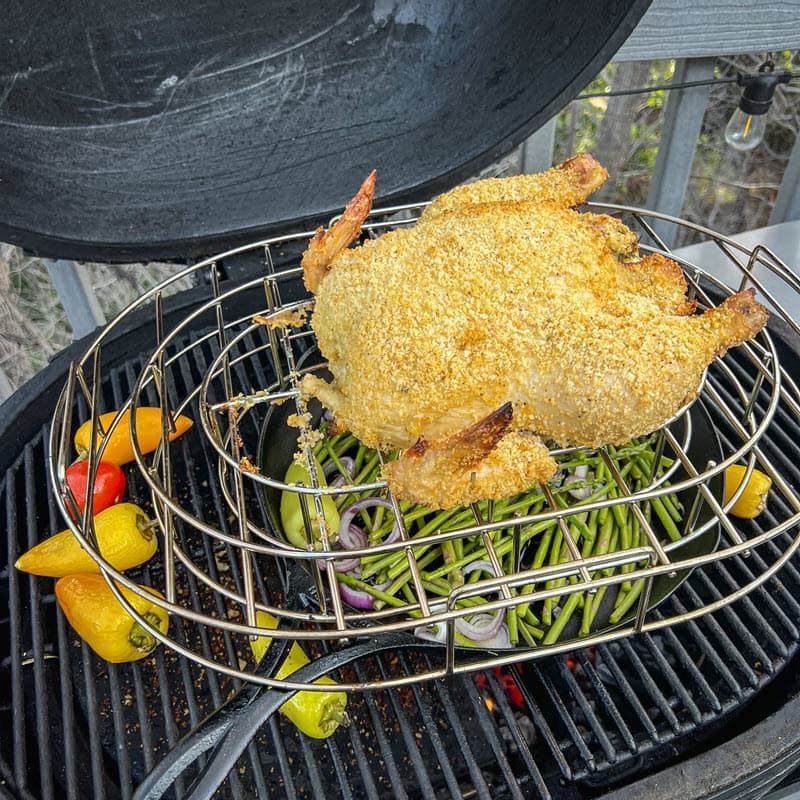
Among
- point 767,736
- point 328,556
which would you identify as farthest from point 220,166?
point 767,736

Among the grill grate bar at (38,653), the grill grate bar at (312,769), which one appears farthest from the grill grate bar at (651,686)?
the grill grate bar at (38,653)

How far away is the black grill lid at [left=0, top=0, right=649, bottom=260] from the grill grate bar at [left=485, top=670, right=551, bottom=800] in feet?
5.13

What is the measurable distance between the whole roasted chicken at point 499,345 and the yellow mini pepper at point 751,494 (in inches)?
22.1

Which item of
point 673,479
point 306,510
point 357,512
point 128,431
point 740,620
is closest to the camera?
point 306,510

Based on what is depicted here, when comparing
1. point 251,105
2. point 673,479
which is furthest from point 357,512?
point 251,105

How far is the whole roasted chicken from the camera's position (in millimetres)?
1403

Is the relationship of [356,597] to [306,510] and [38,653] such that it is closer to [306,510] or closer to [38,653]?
[306,510]

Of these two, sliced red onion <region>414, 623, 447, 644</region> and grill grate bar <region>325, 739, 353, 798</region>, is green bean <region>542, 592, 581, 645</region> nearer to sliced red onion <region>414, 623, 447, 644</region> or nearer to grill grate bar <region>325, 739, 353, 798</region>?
sliced red onion <region>414, 623, 447, 644</region>

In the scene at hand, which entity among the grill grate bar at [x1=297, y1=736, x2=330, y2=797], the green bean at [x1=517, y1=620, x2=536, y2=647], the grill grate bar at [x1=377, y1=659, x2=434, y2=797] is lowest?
the grill grate bar at [x1=297, y1=736, x2=330, y2=797]

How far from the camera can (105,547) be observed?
6.11ft

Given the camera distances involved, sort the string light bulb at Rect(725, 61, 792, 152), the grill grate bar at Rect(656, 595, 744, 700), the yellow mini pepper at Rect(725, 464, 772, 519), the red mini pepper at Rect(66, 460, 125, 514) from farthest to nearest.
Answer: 1. the string light bulb at Rect(725, 61, 792, 152)
2. the red mini pepper at Rect(66, 460, 125, 514)
3. the yellow mini pepper at Rect(725, 464, 772, 519)
4. the grill grate bar at Rect(656, 595, 744, 700)

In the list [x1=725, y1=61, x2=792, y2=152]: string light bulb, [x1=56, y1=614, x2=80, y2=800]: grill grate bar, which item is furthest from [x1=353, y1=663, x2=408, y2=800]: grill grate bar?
[x1=725, y1=61, x2=792, y2=152]: string light bulb

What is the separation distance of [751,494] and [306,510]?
3.97 ft

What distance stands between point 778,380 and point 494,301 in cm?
65
